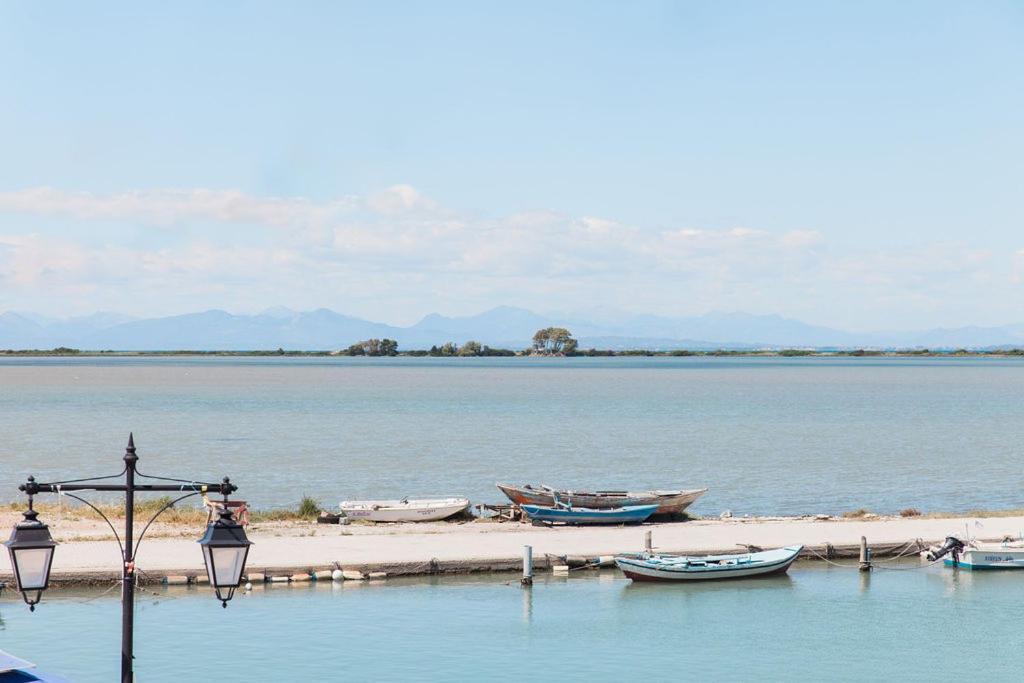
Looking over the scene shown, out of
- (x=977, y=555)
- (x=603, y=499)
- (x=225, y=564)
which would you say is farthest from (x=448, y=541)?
(x=225, y=564)

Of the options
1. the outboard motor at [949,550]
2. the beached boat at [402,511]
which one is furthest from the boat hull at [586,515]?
the outboard motor at [949,550]

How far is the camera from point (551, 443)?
8100 centimetres

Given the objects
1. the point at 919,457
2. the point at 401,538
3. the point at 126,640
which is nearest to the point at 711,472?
the point at 919,457

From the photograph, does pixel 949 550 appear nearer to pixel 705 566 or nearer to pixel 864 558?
pixel 864 558

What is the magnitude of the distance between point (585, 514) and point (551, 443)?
1609 inches

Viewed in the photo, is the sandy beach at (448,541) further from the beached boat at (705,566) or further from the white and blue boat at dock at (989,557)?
the beached boat at (705,566)

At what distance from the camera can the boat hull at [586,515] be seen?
1572 inches

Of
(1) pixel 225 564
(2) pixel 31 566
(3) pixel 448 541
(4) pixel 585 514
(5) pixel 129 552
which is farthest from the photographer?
(4) pixel 585 514

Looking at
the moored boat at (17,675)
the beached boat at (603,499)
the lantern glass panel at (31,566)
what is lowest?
the beached boat at (603,499)

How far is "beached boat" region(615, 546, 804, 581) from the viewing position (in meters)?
31.3

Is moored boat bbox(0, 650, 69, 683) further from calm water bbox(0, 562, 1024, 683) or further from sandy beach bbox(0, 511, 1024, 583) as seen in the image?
sandy beach bbox(0, 511, 1024, 583)

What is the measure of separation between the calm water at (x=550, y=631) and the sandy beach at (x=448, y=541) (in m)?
0.90

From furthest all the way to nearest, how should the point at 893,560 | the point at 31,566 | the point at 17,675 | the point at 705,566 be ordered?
the point at 893,560
the point at 705,566
the point at 17,675
the point at 31,566

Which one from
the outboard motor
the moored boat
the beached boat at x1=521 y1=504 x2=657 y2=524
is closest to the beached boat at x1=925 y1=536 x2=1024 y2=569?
the outboard motor
